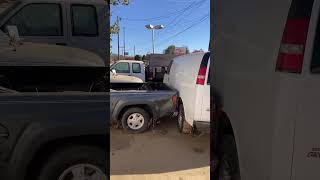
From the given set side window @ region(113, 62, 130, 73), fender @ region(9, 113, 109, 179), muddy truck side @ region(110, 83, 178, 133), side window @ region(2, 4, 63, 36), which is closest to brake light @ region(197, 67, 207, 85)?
muddy truck side @ region(110, 83, 178, 133)

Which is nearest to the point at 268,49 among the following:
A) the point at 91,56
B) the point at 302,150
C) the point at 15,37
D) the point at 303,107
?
the point at 303,107

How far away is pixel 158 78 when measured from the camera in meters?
2.12

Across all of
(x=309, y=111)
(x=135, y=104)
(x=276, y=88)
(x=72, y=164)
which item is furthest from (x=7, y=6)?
(x=309, y=111)

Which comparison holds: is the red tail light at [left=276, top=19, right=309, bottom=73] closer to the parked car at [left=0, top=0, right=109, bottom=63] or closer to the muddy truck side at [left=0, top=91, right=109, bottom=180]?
the parked car at [left=0, top=0, right=109, bottom=63]

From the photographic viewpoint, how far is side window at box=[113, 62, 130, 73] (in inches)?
82.4

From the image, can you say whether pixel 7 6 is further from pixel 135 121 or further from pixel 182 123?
pixel 182 123

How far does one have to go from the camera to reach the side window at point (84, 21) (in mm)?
2191

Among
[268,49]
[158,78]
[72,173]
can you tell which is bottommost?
[72,173]

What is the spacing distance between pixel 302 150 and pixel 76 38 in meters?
1.27

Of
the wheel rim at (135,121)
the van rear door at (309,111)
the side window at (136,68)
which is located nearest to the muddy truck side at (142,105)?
the wheel rim at (135,121)

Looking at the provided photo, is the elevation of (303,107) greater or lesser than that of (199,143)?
greater

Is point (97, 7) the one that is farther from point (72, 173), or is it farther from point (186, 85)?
point (72, 173)

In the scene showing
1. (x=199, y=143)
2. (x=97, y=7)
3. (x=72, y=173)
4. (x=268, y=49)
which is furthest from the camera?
(x=72, y=173)

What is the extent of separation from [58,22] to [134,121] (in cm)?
70
